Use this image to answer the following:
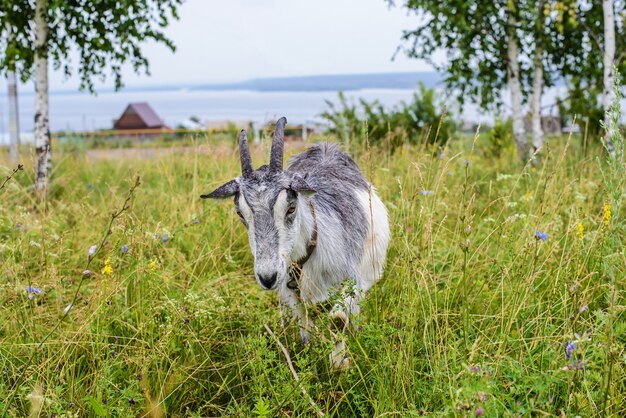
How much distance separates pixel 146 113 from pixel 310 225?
35.9 metres

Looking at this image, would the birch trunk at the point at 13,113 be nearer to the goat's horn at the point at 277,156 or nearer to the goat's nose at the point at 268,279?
the goat's horn at the point at 277,156

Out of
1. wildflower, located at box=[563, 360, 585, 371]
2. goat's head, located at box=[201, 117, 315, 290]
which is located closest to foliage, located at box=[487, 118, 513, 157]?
goat's head, located at box=[201, 117, 315, 290]

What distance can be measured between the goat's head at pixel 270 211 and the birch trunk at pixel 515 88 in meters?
6.37

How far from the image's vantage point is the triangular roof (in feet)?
121

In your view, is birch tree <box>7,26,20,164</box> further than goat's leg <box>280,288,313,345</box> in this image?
Yes

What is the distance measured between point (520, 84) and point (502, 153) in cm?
111

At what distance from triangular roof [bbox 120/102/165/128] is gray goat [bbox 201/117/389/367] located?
3396 centimetres

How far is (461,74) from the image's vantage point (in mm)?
9102

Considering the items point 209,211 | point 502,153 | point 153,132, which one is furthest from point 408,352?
point 153,132

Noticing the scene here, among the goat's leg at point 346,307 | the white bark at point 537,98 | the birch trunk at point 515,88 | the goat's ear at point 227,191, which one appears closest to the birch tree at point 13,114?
the birch trunk at point 515,88

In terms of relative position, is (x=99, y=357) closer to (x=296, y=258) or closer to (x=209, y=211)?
(x=296, y=258)

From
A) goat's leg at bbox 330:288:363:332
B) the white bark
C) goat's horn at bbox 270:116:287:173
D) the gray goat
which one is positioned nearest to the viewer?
goat's leg at bbox 330:288:363:332

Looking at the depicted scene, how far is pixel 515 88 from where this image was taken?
9031 millimetres

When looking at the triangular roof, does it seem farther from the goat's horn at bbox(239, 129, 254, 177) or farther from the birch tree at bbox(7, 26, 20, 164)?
the goat's horn at bbox(239, 129, 254, 177)
